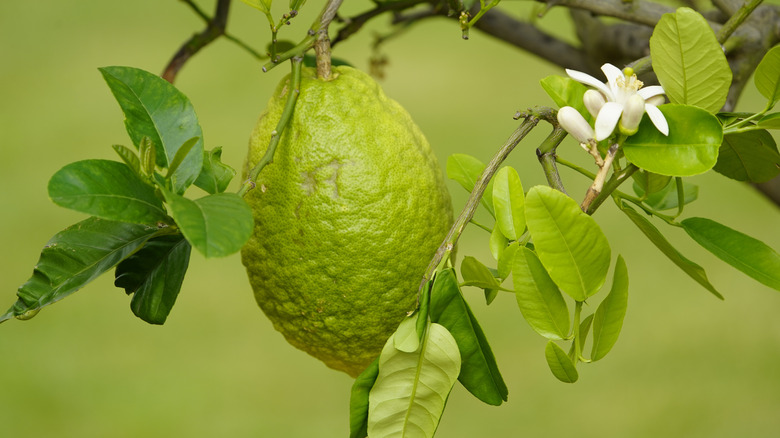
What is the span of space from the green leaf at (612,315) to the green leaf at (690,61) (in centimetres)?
7

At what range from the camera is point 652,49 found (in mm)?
289

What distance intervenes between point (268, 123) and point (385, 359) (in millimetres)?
129

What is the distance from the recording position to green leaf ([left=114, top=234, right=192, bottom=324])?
12.3 inches

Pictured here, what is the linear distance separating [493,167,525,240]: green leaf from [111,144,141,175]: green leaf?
0.13 m

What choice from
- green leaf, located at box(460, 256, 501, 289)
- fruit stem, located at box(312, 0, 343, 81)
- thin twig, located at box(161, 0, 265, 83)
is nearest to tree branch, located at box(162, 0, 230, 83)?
thin twig, located at box(161, 0, 265, 83)

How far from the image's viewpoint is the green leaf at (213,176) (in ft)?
0.98

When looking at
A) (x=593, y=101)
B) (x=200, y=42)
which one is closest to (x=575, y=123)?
(x=593, y=101)

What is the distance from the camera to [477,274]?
29 cm

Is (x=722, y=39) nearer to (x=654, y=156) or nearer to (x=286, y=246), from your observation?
(x=654, y=156)

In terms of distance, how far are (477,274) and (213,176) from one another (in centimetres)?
11

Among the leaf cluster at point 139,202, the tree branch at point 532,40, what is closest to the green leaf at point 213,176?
the leaf cluster at point 139,202

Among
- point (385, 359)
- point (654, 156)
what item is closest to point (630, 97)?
point (654, 156)

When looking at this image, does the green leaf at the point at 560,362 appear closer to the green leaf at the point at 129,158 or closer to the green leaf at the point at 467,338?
the green leaf at the point at 467,338

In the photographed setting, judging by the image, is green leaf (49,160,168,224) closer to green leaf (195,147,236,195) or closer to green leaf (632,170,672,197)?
green leaf (195,147,236,195)
